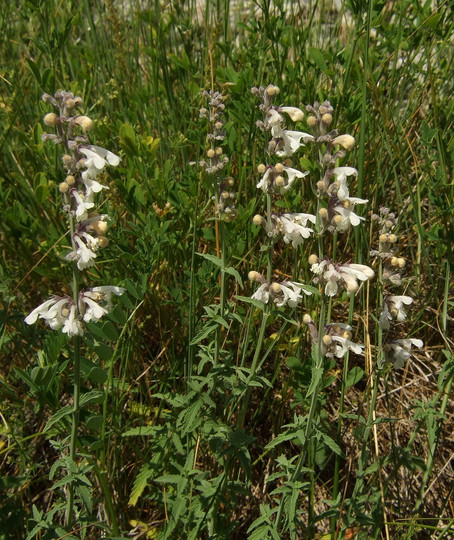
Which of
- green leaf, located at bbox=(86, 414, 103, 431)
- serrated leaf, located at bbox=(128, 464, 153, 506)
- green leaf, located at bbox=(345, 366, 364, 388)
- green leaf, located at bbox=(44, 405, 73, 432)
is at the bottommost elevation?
serrated leaf, located at bbox=(128, 464, 153, 506)

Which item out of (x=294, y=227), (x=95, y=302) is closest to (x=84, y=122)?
(x=95, y=302)

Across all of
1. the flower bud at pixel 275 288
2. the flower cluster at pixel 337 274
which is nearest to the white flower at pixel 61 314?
the flower bud at pixel 275 288

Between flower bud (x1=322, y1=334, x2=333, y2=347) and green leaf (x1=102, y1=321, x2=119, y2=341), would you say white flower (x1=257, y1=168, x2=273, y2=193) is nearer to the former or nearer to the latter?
flower bud (x1=322, y1=334, x2=333, y2=347)

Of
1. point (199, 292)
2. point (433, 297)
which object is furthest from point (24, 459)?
point (433, 297)

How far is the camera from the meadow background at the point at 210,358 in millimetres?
2211

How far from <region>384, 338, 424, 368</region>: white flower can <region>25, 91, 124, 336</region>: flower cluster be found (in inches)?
44.3

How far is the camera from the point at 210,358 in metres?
2.27

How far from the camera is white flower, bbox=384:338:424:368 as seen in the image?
2.16 meters

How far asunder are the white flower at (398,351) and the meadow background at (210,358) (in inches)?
3.7

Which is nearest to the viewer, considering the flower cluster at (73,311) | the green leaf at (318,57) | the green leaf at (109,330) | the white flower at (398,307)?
the flower cluster at (73,311)

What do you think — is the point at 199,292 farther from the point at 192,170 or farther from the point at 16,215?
the point at 16,215

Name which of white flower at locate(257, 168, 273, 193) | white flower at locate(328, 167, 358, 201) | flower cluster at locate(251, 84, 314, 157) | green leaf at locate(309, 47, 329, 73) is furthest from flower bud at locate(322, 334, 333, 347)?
green leaf at locate(309, 47, 329, 73)

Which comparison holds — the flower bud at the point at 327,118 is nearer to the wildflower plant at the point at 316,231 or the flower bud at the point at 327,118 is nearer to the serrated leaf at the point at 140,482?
the wildflower plant at the point at 316,231

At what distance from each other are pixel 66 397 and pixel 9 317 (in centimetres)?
62
